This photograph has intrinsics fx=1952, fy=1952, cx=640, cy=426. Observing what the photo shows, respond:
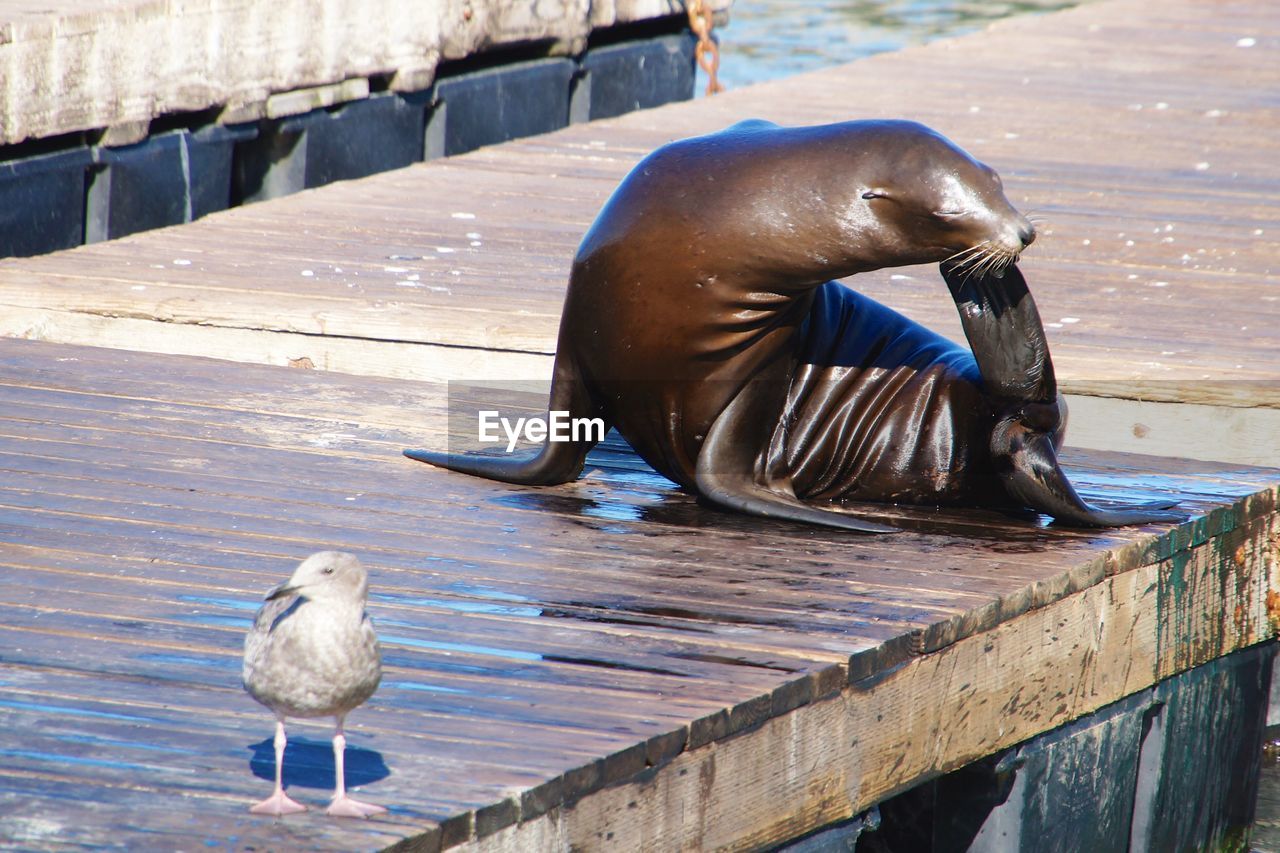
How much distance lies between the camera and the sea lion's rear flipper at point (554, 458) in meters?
3.74

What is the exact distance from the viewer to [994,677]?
3.18 metres

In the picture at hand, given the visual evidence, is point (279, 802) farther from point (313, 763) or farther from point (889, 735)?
point (889, 735)

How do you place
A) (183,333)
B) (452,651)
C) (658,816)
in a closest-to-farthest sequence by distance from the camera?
(658,816)
(452,651)
(183,333)

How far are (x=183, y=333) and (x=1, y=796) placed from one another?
113 inches

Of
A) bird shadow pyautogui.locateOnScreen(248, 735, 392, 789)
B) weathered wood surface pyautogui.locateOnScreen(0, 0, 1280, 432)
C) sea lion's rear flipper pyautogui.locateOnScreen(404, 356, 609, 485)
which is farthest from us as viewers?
weathered wood surface pyautogui.locateOnScreen(0, 0, 1280, 432)

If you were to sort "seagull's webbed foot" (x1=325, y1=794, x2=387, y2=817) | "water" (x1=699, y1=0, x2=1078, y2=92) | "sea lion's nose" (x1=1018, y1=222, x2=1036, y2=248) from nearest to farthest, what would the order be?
"seagull's webbed foot" (x1=325, y1=794, x2=387, y2=817) < "sea lion's nose" (x1=1018, y1=222, x2=1036, y2=248) < "water" (x1=699, y1=0, x2=1078, y2=92)

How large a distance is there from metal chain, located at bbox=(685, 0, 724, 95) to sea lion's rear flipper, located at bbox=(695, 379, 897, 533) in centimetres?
524

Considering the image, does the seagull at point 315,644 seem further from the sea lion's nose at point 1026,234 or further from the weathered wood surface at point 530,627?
the sea lion's nose at point 1026,234

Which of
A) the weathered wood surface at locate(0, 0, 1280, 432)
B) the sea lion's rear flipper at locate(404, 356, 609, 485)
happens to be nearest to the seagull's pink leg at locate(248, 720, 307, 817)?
the sea lion's rear flipper at locate(404, 356, 609, 485)

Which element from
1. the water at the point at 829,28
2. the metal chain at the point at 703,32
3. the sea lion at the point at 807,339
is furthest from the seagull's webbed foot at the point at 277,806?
the water at the point at 829,28

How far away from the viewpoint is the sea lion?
3.42 m

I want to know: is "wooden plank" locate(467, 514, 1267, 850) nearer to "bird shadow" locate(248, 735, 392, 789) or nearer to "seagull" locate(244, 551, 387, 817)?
"bird shadow" locate(248, 735, 392, 789)

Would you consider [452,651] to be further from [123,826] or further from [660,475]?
[660,475]

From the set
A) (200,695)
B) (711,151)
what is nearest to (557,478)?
(711,151)
